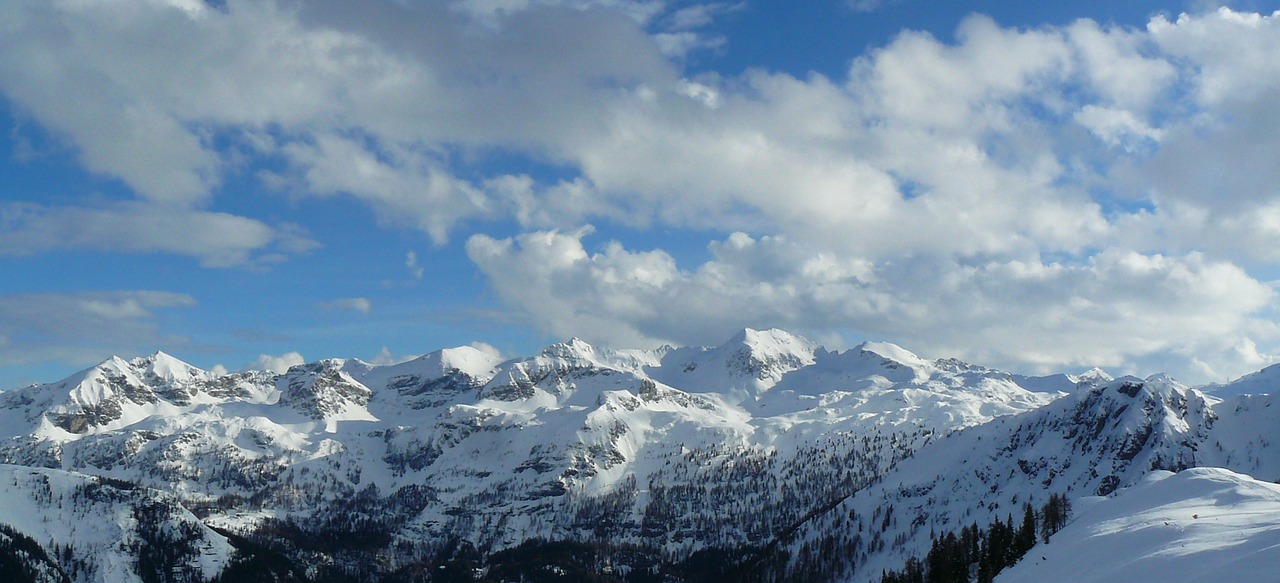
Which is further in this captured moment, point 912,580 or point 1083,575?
point 912,580

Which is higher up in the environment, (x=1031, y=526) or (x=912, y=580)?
(x=1031, y=526)

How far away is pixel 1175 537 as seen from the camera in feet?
239

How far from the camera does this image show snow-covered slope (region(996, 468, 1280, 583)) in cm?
5991

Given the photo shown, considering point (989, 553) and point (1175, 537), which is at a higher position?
point (1175, 537)

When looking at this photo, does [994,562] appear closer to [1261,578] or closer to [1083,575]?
[1083,575]

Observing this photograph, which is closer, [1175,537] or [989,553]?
[1175,537]

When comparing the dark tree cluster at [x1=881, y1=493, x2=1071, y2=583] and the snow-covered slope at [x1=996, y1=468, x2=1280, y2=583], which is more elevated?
the snow-covered slope at [x1=996, y1=468, x2=1280, y2=583]

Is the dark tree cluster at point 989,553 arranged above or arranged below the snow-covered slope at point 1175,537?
below

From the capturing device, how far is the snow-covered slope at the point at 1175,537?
5991 cm

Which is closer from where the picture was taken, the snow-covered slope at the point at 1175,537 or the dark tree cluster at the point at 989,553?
the snow-covered slope at the point at 1175,537

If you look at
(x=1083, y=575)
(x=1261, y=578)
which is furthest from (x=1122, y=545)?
(x=1261, y=578)

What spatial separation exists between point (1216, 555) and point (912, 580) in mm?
119391

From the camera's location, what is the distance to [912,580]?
175000 millimetres

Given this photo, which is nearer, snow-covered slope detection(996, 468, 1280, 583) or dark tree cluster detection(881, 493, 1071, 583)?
snow-covered slope detection(996, 468, 1280, 583)
